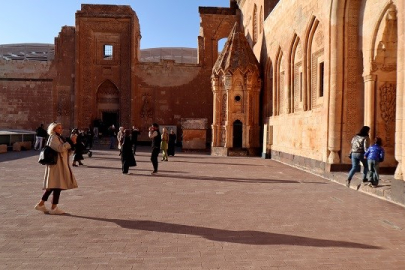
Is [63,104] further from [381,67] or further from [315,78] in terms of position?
[381,67]

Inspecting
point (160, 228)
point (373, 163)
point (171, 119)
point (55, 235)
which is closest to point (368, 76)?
point (373, 163)

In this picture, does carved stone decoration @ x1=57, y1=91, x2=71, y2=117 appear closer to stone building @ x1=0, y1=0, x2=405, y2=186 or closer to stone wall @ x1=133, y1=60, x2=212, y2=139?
stone building @ x1=0, y1=0, x2=405, y2=186

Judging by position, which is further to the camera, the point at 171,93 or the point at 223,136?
the point at 171,93

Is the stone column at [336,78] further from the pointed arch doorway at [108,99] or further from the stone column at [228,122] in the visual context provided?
the pointed arch doorway at [108,99]

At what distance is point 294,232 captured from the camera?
5.28 m

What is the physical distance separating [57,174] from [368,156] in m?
6.52

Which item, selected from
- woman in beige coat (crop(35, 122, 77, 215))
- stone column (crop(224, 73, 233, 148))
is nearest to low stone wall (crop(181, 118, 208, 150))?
stone column (crop(224, 73, 233, 148))

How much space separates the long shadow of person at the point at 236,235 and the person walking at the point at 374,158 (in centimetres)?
406

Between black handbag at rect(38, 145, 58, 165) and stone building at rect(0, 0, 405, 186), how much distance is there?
256 inches

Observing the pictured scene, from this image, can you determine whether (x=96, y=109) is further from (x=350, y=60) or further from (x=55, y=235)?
(x=55, y=235)

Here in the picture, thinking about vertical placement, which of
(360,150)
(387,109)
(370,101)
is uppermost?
(370,101)

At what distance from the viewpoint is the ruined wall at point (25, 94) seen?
28938 mm

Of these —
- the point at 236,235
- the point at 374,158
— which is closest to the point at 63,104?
the point at 374,158

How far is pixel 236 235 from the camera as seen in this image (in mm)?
5109
